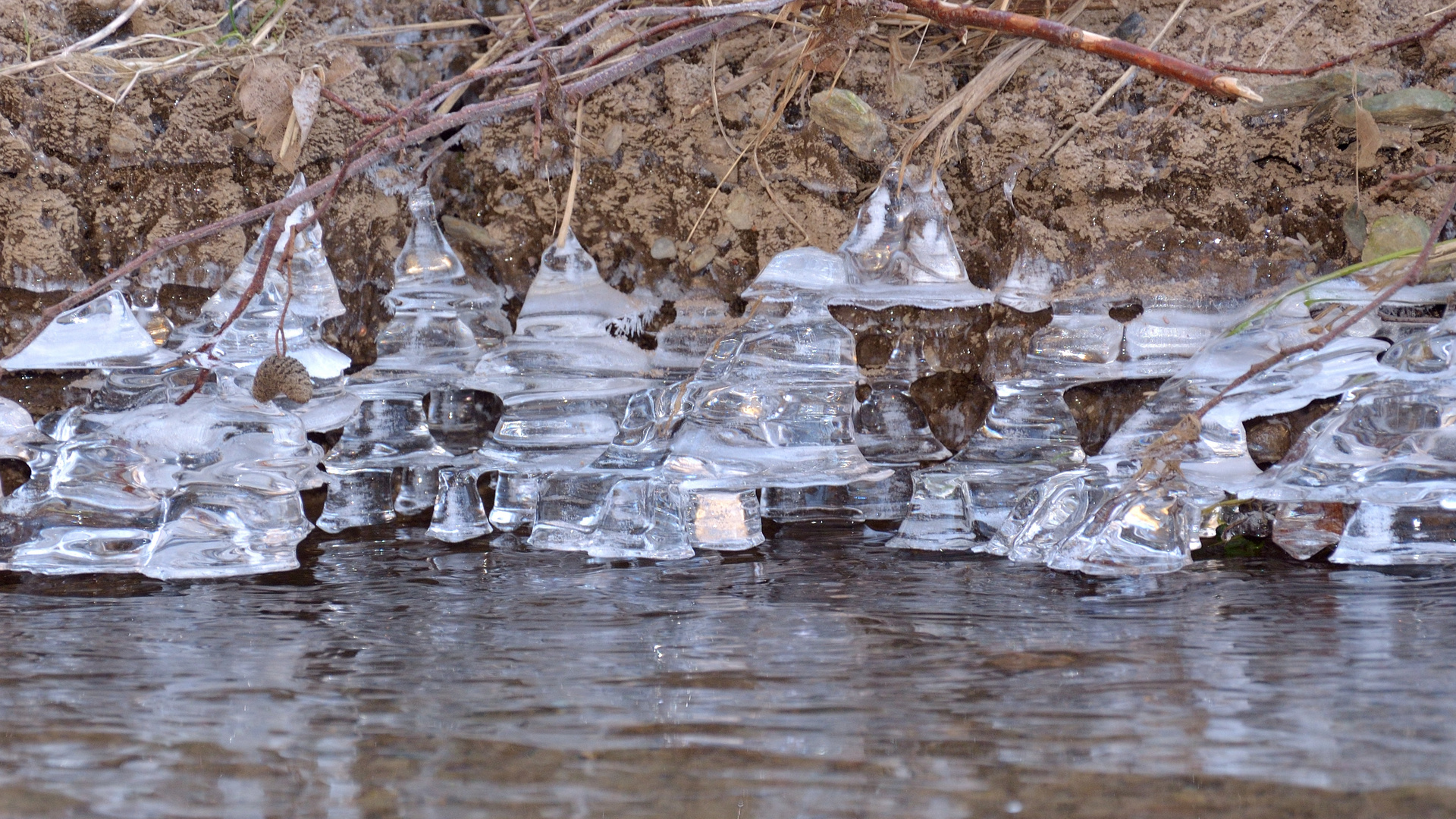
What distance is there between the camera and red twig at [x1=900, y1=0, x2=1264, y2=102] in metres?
1.53

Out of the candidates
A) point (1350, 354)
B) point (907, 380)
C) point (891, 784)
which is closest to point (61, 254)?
point (907, 380)

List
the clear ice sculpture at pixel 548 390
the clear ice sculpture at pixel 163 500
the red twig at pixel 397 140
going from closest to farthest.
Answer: the clear ice sculpture at pixel 163 500
the red twig at pixel 397 140
the clear ice sculpture at pixel 548 390

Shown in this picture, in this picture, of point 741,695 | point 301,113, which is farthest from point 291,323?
point 741,695

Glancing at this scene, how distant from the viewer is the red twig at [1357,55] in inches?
64.9

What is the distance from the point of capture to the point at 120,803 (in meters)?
0.75

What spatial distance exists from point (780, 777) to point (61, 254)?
164cm

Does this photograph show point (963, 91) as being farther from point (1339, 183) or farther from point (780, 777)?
point (780, 777)

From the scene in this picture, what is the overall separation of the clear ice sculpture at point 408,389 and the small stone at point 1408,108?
1.36m

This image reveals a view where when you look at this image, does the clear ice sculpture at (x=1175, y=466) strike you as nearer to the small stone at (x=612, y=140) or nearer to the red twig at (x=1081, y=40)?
the red twig at (x=1081, y=40)

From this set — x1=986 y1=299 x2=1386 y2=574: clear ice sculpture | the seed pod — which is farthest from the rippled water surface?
the seed pod

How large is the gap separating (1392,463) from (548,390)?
1117mm

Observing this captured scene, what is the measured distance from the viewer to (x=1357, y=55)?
1.68 meters

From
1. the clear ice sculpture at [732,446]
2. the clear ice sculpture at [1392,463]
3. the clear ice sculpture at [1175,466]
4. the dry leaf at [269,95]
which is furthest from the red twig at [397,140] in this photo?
the clear ice sculpture at [1392,463]

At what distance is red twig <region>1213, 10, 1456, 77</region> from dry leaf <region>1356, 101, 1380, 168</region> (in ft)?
0.26
